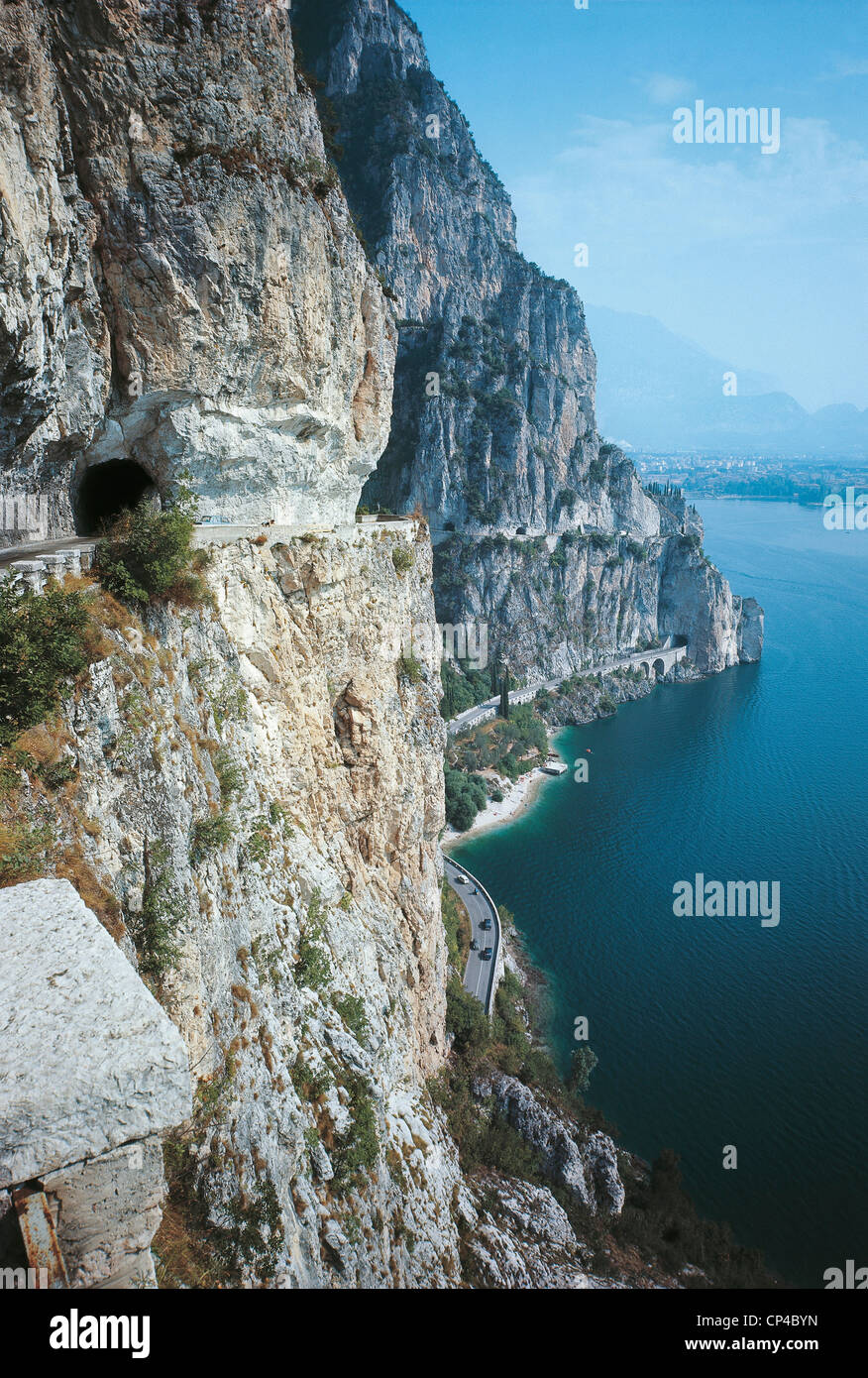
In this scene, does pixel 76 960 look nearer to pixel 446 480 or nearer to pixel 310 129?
pixel 310 129

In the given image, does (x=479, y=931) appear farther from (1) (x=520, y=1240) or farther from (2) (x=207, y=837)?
(2) (x=207, y=837)

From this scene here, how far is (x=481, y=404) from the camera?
272 ft

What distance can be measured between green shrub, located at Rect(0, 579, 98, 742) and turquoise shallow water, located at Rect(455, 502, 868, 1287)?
27121 millimetres

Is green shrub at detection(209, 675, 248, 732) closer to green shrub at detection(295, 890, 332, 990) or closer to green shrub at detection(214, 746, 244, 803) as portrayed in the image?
green shrub at detection(214, 746, 244, 803)

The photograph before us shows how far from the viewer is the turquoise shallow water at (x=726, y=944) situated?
25641mm

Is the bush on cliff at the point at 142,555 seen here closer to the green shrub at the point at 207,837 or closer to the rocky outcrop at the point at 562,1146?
the green shrub at the point at 207,837

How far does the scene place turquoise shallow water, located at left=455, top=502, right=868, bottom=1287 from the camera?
25.6 m

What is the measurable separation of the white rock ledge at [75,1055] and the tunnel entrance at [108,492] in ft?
30.0

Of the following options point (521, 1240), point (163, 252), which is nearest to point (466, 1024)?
point (521, 1240)

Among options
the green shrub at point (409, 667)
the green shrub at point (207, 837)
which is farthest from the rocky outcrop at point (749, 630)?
the green shrub at point (207, 837)

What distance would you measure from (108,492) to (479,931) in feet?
93.3

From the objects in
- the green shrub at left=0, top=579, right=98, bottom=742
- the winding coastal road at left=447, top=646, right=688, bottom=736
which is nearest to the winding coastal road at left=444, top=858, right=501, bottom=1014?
the winding coastal road at left=447, top=646, right=688, bottom=736
